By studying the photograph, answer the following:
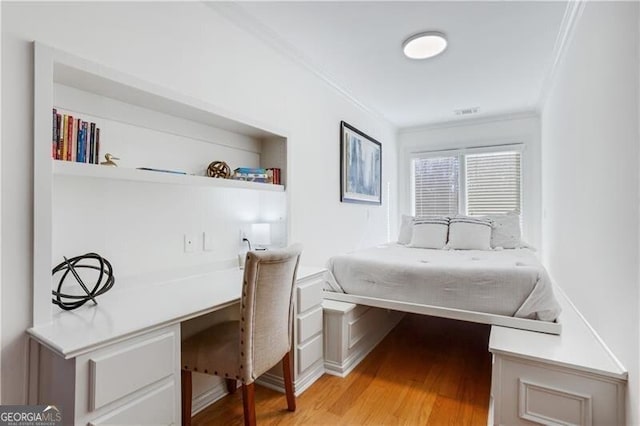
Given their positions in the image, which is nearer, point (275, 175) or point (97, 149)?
point (97, 149)

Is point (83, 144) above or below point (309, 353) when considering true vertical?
above

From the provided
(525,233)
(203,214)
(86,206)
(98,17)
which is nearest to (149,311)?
(86,206)

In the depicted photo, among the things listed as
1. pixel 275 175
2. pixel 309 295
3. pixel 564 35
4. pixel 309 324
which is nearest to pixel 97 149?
pixel 275 175

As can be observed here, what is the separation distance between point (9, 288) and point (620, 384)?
7.99 ft

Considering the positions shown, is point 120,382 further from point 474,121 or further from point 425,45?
point 474,121

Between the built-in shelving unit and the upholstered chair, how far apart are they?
0.51 meters

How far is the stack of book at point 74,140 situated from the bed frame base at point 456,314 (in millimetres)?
1846

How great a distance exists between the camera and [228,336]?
5.52ft

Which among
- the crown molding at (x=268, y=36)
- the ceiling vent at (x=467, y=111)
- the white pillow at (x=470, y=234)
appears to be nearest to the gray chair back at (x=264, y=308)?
the crown molding at (x=268, y=36)

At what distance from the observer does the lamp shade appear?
2.34 m

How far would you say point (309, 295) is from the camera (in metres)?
2.12

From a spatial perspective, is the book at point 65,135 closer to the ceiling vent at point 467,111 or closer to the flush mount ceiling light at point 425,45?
the flush mount ceiling light at point 425,45

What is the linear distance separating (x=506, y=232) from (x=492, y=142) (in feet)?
4.89

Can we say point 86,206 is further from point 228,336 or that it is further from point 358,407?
point 358,407
